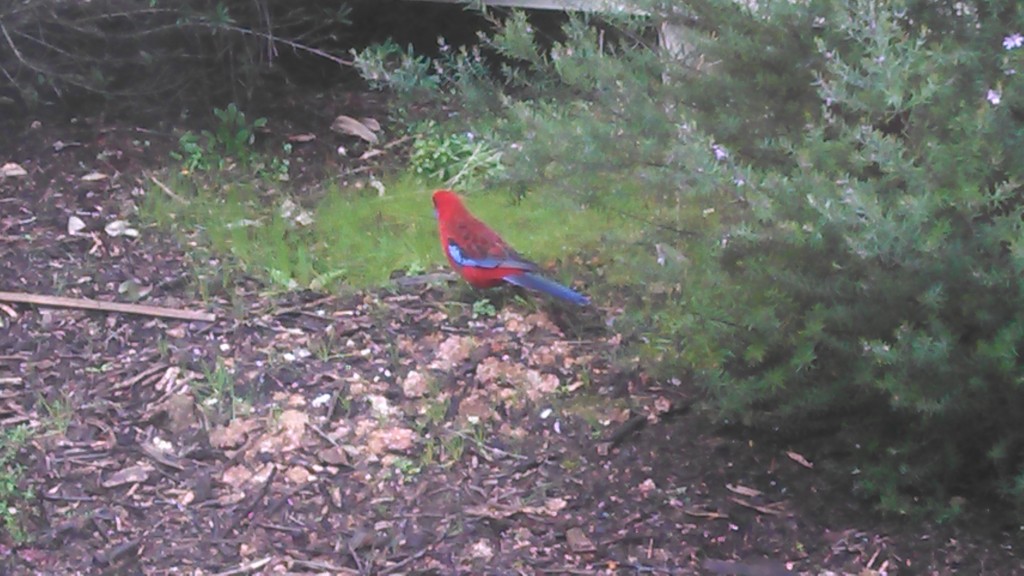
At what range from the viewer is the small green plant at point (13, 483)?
3.10 meters

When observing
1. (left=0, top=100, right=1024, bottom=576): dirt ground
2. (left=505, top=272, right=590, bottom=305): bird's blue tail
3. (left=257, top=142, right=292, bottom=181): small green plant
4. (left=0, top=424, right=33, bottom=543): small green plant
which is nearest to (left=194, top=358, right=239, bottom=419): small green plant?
(left=0, top=100, right=1024, bottom=576): dirt ground

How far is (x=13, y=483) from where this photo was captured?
324 centimetres

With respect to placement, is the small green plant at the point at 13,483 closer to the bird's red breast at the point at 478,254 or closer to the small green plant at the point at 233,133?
the bird's red breast at the point at 478,254

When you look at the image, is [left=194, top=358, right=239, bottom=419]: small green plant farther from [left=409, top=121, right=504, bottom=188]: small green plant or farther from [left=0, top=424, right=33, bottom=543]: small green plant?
[left=409, top=121, right=504, bottom=188]: small green plant

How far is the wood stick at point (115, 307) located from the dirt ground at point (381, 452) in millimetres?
32

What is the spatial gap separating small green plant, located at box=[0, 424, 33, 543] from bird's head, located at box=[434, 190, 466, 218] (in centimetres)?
160

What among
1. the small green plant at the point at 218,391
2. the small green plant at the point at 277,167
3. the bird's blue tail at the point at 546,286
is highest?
the bird's blue tail at the point at 546,286

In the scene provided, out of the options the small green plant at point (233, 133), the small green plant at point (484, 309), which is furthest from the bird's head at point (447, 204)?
the small green plant at point (233, 133)

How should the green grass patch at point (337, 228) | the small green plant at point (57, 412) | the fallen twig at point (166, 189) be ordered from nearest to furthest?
1. the small green plant at point (57, 412)
2. the green grass patch at point (337, 228)
3. the fallen twig at point (166, 189)

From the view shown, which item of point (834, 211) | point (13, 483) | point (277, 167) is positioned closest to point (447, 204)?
point (277, 167)

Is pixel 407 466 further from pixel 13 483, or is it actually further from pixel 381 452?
pixel 13 483

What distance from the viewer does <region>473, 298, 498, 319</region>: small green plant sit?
412 cm

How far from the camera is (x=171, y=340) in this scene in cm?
396

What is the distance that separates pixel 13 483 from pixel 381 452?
1019 mm
